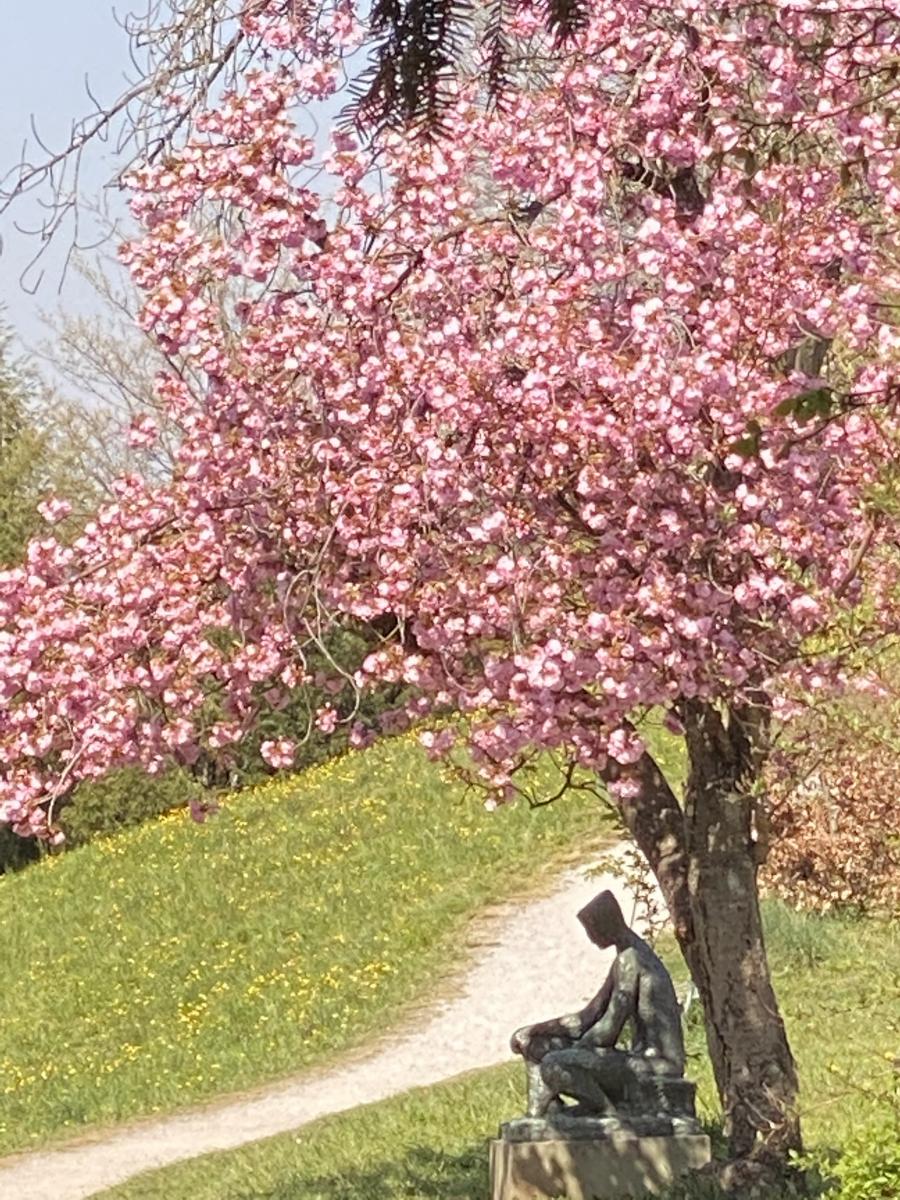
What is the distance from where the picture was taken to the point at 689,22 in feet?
28.1

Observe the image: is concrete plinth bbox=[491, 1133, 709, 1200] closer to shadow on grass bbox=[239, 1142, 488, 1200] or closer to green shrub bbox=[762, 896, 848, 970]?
shadow on grass bbox=[239, 1142, 488, 1200]

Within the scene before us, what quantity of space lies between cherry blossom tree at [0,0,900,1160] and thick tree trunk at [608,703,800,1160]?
0.59ft

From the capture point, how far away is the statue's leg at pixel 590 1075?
→ 33.4 feet

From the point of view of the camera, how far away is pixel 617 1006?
10.4 metres

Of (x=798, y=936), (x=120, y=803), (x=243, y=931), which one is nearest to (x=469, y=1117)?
(x=798, y=936)

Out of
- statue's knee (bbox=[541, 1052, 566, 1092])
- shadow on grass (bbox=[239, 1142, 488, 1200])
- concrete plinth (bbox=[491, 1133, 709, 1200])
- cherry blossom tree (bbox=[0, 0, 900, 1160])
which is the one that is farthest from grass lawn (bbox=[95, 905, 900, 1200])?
cherry blossom tree (bbox=[0, 0, 900, 1160])

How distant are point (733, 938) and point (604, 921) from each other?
3.19ft

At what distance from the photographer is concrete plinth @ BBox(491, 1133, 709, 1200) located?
10.1 meters

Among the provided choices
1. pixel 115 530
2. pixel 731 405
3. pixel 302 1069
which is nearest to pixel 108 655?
pixel 115 530

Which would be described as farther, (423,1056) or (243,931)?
(243,931)

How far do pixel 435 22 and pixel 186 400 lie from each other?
640 cm

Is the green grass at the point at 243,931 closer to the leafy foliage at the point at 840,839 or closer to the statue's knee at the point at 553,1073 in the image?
the leafy foliage at the point at 840,839

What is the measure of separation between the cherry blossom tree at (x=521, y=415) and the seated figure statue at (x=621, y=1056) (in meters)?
1.01

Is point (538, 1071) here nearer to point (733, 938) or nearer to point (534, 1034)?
point (534, 1034)
